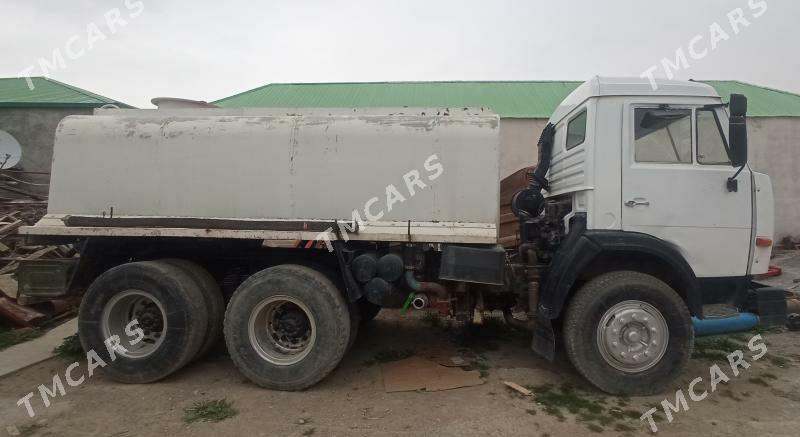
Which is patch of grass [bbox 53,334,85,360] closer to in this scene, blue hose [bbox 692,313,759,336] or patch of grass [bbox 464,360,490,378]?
patch of grass [bbox 464,360,490,378]

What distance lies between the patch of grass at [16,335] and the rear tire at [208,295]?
293 centimetres

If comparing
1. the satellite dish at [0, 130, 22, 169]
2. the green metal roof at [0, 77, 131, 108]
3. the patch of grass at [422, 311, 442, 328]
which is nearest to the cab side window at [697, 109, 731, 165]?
the patch of grass at [422, 311, 442, 328]

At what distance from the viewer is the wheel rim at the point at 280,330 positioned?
13.0ft

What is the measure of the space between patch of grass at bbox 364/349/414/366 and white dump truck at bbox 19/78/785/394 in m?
0.70

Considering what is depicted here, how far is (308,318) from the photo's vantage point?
4.08m

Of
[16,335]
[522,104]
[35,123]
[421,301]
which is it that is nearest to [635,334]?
[421,301]

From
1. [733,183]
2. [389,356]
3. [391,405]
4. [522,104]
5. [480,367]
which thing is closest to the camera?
[391,405]

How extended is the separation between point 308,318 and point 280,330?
1.08 ft

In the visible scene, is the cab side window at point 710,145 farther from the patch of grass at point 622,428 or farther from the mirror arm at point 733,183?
the patch of grass at point 622,428

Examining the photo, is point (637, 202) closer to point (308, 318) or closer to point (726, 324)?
point (726, 324)

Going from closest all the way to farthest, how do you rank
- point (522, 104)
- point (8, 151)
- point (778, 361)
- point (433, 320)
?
point (778, 361) < point (433, 320) < point (8, 151) < point (522, 104)

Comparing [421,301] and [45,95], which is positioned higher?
[45,95]

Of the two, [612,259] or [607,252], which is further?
[612,259]

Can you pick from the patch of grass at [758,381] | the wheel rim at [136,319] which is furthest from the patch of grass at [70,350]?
the patch of grass at [758,381]
